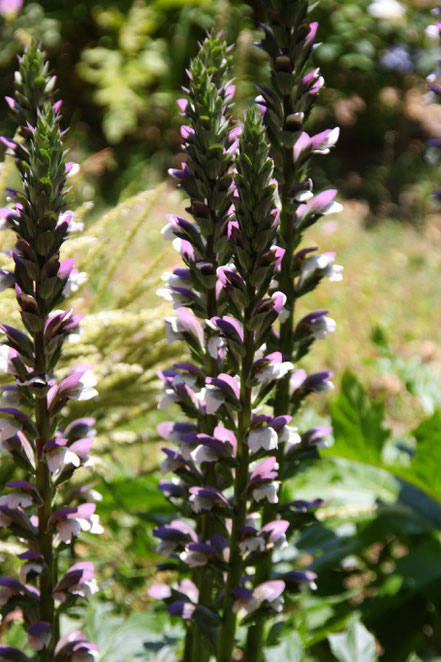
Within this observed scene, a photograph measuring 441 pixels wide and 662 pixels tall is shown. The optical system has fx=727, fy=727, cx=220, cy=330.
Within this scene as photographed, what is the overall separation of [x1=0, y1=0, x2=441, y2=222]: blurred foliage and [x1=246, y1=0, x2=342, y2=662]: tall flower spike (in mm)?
5028

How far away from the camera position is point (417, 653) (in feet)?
6.01

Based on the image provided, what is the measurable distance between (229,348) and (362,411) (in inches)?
43.7

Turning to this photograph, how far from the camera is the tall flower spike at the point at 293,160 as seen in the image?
108 cm

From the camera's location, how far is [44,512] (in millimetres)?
956

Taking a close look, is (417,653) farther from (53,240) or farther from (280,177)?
(53,240)

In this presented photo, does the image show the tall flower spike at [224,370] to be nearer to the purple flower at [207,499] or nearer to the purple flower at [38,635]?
the purple flower at [207,499]

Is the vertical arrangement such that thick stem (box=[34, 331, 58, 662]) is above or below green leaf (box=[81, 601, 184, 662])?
above

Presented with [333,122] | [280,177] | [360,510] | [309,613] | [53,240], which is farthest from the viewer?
[333,122]

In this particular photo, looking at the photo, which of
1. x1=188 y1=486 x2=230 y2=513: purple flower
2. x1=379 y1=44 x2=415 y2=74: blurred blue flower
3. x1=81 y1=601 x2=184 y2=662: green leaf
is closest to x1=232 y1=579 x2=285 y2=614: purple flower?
x1=188 y1=486 x2=230 y2=513: purple flower

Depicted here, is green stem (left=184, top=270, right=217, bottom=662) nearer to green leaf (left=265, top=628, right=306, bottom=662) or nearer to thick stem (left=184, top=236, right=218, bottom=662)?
thick stem (left=184, top=236, right=218, bottom=662)

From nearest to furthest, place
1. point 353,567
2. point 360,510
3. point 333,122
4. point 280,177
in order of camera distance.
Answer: point 280,177 < point 360,510 < point 353,567 < point 333,122

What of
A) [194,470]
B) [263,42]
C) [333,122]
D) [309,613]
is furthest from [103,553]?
[333,122]

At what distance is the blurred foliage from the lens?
6.75 m

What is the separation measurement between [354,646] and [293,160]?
→ 0.88 m
